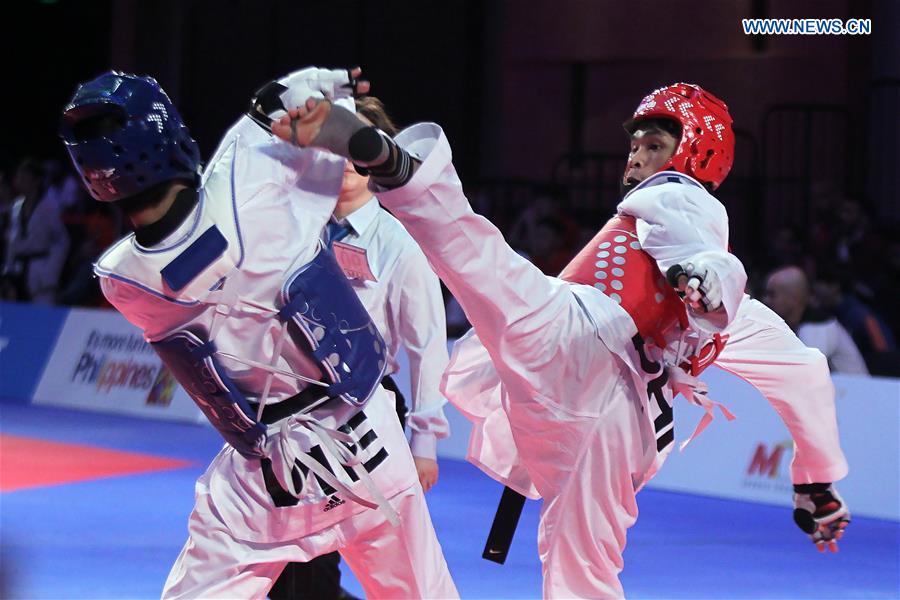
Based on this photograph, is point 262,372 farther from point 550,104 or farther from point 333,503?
point 550,104

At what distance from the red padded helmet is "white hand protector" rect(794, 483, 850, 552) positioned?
3.39ft

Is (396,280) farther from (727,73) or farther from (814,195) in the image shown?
(727,73)

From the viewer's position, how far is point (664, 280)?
342 centimetres

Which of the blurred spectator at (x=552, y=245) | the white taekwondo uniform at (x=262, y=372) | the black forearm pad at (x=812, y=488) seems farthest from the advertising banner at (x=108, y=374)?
the white taekwondo uniform at (x=262, y=372)

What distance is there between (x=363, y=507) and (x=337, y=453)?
16 centimetres

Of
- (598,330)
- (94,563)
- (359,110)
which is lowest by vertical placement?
(94,563)

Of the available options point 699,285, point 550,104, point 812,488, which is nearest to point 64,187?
point 550,104

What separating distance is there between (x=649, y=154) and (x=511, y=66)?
13.0m

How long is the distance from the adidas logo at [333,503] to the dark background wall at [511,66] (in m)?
9.96

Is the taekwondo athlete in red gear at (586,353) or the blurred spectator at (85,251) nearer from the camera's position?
the taekwondo athlete in red gear at (586,353)

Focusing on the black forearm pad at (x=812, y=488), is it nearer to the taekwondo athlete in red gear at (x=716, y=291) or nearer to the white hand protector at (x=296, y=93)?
the taekwondo athlete in red gear at (x=716, y=291)

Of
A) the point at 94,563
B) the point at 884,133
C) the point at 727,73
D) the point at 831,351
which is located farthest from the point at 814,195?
the point at 94,563

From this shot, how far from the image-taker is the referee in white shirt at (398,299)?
4180mm

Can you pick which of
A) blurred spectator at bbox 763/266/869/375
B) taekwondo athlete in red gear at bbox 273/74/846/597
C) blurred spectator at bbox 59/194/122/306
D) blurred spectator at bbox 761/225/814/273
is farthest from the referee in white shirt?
blurred spectator at bbox 59/194/122/306
